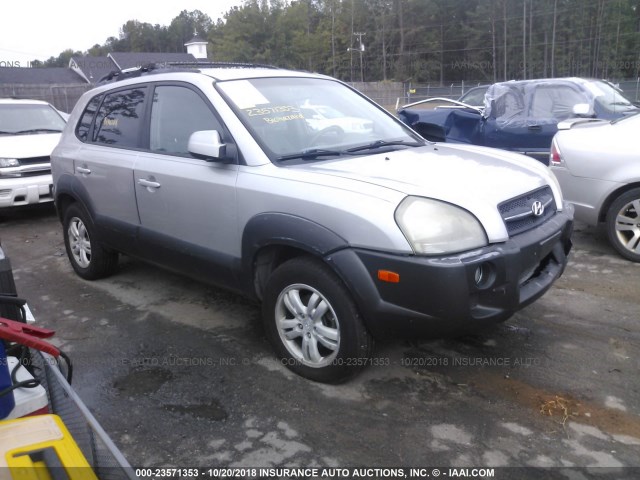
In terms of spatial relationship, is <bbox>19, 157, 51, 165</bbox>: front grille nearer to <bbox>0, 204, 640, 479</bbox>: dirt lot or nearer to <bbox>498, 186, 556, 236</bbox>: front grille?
<bbox>0, 204, 640, 479</bbox>: dirt lot

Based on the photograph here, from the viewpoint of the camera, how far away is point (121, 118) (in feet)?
15.3

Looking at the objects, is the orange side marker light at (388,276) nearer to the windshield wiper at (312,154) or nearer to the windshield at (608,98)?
the windshield wiper at (312,154)

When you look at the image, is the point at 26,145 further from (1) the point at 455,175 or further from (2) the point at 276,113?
(1) the point at 455,175

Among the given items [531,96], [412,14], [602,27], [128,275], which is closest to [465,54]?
[412,14]

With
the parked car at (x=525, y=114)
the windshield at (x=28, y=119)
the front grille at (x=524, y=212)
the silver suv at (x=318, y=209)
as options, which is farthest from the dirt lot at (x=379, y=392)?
the windshield at (x=28, y=119)

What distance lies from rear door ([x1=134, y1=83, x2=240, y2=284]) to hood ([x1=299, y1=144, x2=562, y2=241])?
2.25 ft

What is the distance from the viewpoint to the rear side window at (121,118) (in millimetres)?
4426

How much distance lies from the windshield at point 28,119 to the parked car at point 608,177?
787 cm

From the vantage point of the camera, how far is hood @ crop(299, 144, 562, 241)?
9.62ft

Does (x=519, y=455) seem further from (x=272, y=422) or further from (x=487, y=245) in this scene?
(x=272, y=422)

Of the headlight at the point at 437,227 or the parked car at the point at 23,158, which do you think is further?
the parked car at the point at 23,158

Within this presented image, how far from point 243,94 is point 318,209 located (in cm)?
120

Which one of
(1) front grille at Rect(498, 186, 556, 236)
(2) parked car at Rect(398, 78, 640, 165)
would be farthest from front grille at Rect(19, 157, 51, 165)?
(1) front grille at Rect(498, 186, 556, 236)

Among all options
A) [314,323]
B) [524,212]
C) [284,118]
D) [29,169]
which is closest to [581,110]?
[524,212]
